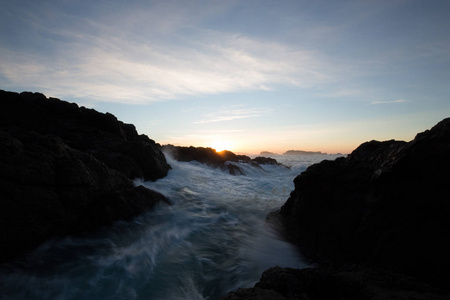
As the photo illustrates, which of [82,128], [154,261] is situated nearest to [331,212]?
[154,261]

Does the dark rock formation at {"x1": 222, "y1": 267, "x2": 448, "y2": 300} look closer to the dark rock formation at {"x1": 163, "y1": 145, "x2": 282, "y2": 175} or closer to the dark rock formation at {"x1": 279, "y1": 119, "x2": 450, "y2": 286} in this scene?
the dark rock formation at {"x1": 279, "y1": 119, "x2": 450, "y2": 286}

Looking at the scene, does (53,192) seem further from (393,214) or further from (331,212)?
(393,214)

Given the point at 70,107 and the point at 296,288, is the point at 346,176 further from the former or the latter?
the point at 70,107

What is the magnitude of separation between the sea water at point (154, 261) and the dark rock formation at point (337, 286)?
4.40 ft

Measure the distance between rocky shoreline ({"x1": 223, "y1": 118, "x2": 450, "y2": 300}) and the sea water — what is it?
3.11ft

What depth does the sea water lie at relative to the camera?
3631 millimetres

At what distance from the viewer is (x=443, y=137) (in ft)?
11.5

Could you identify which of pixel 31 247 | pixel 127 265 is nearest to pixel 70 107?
pixel 31 247

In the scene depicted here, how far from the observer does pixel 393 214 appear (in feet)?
12.7

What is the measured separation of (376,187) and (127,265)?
190 inches

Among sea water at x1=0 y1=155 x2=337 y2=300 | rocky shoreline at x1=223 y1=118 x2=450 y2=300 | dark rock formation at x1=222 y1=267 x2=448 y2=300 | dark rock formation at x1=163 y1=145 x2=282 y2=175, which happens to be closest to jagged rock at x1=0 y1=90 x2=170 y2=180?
sea water at x1=0 y1=155 x2=337 y2=300

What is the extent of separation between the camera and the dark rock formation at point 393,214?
10.9ft

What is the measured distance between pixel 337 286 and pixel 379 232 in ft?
5.34

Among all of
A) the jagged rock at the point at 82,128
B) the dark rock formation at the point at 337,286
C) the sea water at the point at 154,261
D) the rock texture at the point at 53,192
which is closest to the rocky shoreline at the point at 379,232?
the dark rock formation at the point at 337,286
